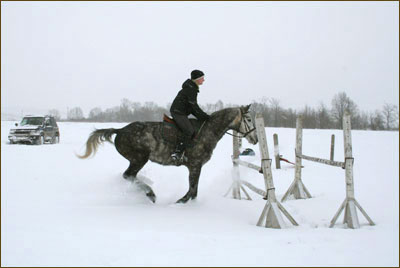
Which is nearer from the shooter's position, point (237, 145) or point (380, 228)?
point (380, 228)

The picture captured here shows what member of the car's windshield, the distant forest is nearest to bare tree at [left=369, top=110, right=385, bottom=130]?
the distant forest

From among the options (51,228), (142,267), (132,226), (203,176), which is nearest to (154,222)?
(132,226)

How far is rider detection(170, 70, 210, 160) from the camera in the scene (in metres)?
7.62

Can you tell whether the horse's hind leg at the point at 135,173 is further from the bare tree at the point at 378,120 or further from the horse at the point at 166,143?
the bare tree at the point at 378,120

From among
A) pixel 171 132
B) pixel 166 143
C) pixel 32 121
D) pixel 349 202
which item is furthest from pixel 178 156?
pixel 32 121

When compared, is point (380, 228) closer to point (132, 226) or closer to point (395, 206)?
point (395, 206)

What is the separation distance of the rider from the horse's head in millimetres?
875

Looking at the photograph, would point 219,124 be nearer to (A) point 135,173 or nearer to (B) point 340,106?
(A) point 135,173

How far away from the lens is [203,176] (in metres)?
14.3

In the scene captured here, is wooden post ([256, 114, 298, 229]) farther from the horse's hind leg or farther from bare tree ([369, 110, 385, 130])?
bare tree ([369, 110, 385, 130])

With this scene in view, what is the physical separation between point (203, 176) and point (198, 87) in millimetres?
7080

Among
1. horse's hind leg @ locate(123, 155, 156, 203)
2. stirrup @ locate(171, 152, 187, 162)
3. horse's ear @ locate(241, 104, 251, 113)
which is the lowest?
horse's hind leg @ locate(123, 155, 156, 203)

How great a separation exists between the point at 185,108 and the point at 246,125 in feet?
4.74

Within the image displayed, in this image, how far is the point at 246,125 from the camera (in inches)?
309
